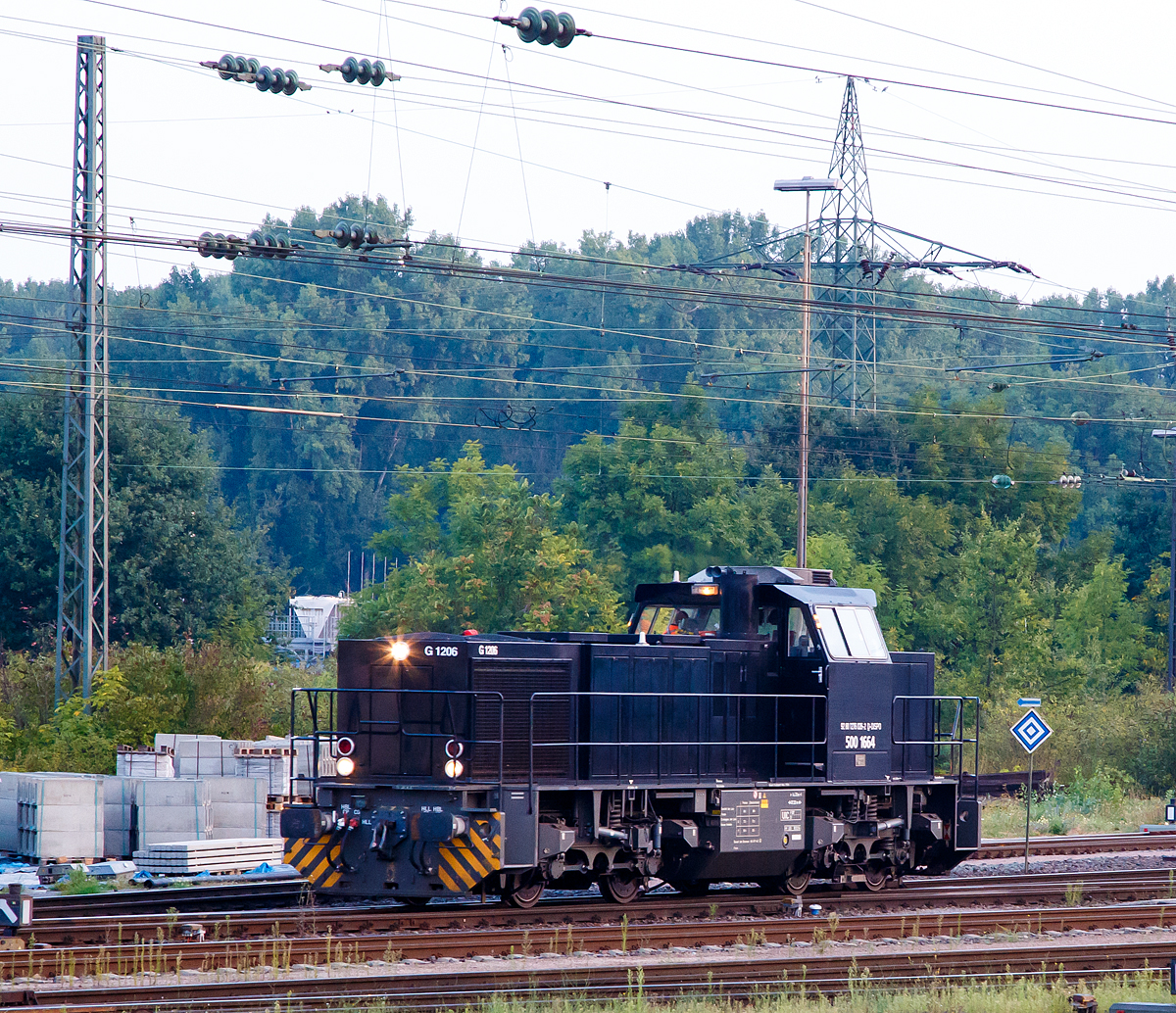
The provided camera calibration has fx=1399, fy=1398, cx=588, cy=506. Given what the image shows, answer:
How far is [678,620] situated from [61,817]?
8382 millimetres

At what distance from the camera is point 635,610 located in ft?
54.3

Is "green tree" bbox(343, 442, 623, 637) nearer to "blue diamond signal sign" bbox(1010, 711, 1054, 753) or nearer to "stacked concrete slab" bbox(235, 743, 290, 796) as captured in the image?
"stacked concrete slab" bbox(235, 743, 290, 796)

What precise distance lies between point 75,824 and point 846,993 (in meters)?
11.5

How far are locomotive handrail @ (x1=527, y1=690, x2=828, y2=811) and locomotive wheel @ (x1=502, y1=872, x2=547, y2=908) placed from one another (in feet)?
3.34

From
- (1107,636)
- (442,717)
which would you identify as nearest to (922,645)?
(1107,636)

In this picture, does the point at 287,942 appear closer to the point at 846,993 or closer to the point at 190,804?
the point at 846,993

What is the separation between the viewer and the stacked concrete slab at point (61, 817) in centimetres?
1778

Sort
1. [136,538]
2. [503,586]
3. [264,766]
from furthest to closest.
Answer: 1. [136,538]
2. [503,586]
3. [264,766]

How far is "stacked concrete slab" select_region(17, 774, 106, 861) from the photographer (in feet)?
58.3

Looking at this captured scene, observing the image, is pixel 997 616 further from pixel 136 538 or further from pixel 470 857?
pixel 470 857

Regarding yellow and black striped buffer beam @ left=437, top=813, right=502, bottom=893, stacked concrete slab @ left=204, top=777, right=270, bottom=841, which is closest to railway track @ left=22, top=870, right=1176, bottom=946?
yellow and black striped buffer beam @ left=437, top=813, right=502, bottom=893

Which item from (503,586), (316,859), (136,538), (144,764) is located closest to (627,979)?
(316,859)

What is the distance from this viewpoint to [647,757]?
47.7 feet

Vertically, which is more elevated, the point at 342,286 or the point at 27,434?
the point at 342,286
